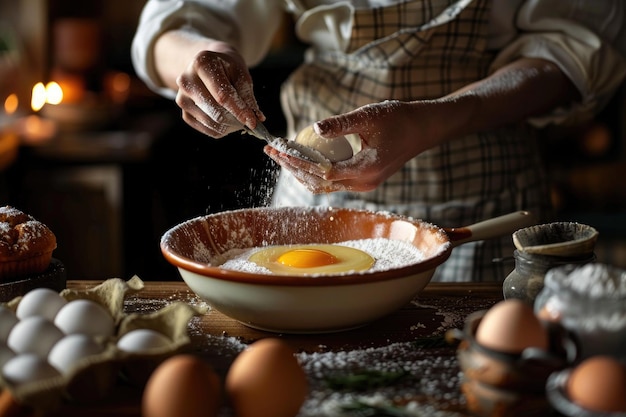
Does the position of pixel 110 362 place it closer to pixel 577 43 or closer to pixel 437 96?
pixel 437 96

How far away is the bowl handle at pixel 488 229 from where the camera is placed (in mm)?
1232

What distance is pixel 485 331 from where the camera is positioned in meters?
0.85

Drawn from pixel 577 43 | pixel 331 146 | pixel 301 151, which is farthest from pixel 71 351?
pixel 577 43

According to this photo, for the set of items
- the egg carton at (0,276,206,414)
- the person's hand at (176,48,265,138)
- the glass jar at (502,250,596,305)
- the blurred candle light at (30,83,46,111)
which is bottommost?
the egg carton at (0,276,206,414)

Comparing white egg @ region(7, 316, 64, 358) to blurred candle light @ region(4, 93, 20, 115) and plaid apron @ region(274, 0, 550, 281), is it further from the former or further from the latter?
blurred candle light @ region(4, 93, 20, 115)

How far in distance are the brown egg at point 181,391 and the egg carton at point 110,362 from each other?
0.09 meters

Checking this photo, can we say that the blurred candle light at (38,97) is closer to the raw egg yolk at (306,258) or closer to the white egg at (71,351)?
the raw egg yolk at (306,258)

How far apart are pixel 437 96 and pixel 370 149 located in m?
0.48

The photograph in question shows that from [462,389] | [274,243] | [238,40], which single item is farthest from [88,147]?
[462,389]

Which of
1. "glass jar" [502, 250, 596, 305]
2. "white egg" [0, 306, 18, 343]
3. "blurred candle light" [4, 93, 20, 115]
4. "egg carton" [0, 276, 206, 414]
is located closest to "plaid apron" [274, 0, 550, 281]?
"glass jar" [502, 250, 596, 305]

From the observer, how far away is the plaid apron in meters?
1.69

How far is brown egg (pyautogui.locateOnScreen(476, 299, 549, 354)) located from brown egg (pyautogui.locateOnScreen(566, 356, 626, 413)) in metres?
0.06

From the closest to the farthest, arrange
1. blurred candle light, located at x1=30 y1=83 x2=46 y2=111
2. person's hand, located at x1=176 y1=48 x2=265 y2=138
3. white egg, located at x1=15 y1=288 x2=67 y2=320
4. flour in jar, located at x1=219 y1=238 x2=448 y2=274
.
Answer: white egg, located at x1=15 y1=288 x2=67 y2=320, flour in jar, located at x1=219 y1=238 x2=448 y2=274, person's hand, located at x1=176 y1=48 x2=265 y2=138, blurred candle light, located at x1=30 y1=83 x2=46 y2=111

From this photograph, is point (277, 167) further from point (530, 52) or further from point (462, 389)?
point (462, 389)
